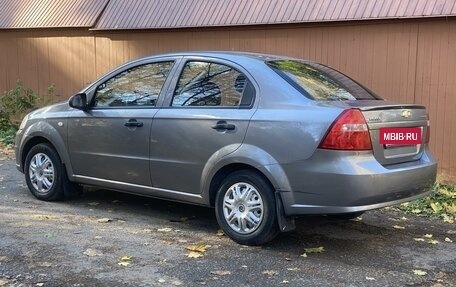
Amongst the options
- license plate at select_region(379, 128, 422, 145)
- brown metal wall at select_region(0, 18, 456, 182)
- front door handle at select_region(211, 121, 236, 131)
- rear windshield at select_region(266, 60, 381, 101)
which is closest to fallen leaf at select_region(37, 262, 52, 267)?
front door handle at select_region(211, 121, 236, 131)

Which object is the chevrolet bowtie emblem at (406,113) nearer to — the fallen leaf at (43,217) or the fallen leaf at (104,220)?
the fallen leaf at (104,220)

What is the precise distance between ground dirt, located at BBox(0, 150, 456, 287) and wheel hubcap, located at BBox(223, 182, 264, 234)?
0.64 ft

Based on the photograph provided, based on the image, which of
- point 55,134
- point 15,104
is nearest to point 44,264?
point 55,134

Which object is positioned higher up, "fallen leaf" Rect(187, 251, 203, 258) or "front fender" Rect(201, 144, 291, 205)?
"front fender" Rect(201, 144, 291, 205)

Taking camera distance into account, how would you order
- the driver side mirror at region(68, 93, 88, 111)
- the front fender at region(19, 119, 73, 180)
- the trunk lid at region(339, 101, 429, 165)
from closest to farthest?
the trunk lid at region(339, 101, 429, 165) → the driver side mirror at region(68, 93, 88, 111) → the front fender at region(19, 119, 73, 180)

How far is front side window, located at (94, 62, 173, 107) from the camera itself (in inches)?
221

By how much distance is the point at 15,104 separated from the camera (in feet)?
39.2

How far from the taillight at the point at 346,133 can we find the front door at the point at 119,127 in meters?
1.82

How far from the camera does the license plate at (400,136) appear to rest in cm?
461

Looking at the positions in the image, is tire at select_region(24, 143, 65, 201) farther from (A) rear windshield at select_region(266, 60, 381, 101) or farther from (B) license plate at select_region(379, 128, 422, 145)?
(B) license plate at select_region(379, 128, 422, 145)

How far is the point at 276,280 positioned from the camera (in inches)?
166

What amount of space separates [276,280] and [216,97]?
176cm

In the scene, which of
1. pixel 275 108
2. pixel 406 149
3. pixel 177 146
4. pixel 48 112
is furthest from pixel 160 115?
pixel 406 149

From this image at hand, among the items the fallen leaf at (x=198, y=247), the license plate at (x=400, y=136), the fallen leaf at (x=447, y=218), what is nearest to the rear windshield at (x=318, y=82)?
the license plate at (x=400, y=136)
